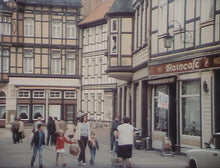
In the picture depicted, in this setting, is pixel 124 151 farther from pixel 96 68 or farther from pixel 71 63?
pixel 71 63

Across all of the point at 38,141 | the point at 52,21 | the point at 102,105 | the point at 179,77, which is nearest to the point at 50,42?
the point at 52,21

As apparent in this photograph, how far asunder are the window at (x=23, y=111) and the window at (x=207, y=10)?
38.3 meters

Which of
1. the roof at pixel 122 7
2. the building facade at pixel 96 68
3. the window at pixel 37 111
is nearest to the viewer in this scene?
the roof at pixel 122 7

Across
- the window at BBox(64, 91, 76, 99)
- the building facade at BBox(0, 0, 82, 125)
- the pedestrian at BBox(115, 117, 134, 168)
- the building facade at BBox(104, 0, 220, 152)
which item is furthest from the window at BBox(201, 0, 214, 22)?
the window at BBox(64, 91, 76, 99)

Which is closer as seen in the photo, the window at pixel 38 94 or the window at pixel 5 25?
the window at pixel 5 25

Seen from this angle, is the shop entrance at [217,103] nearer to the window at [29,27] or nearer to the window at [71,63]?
the window at [29,27]

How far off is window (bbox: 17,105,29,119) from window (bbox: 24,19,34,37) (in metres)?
7.46

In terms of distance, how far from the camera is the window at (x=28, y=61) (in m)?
57.4

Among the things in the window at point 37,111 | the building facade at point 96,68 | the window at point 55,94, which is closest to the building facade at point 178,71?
the building facade at point 96,68

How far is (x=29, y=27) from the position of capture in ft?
189

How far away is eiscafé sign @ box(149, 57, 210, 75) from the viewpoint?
2100cm

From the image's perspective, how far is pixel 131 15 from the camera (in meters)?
35.1

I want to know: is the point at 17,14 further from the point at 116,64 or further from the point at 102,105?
the point at 116,64

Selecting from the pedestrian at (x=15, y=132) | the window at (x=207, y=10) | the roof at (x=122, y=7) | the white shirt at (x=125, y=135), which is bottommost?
the pedestrian at (x=15, y=132)
